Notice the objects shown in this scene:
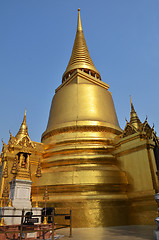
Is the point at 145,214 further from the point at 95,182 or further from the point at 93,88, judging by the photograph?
the point at 93,88

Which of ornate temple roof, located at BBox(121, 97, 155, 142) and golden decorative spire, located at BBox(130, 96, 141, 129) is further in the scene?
golden decorative spire, located at BBox(130, 96, 141, 129)

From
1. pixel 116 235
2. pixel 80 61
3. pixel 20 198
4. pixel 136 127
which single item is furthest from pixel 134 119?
pixel 80 61

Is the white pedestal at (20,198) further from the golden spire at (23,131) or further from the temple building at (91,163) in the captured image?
the golden spire at (23,131)

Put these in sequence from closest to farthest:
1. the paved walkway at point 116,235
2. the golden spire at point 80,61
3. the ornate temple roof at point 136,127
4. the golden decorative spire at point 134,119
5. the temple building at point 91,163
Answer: the paved walkway at point 116,235 → the temple building at point 91,163 → the ornate temple roof at point 136,127 → the golden decorative spire at point 134,119 → the golden spire at point 80,61

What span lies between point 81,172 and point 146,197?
271 cm

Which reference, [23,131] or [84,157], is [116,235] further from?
[23,131]

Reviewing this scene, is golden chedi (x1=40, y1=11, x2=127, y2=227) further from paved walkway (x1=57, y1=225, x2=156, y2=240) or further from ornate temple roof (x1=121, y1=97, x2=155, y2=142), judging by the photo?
paved walkway (x1=57, y1=225, x2=156, y2=240)

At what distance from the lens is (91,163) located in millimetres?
8578

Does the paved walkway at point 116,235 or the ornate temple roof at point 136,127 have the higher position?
the ornate temple roof at point 136,127

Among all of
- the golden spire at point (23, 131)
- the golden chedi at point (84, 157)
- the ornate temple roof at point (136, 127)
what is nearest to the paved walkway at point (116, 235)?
the golden chedi at point (84, 157)

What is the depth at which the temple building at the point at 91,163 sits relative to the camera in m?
6.93

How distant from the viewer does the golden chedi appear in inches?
276

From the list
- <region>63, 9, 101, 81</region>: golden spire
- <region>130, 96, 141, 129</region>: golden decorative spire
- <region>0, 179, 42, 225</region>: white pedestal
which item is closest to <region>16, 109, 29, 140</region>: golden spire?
<region>0, 179, 42, 225</region>: white pedestal

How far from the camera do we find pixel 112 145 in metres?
9.77
